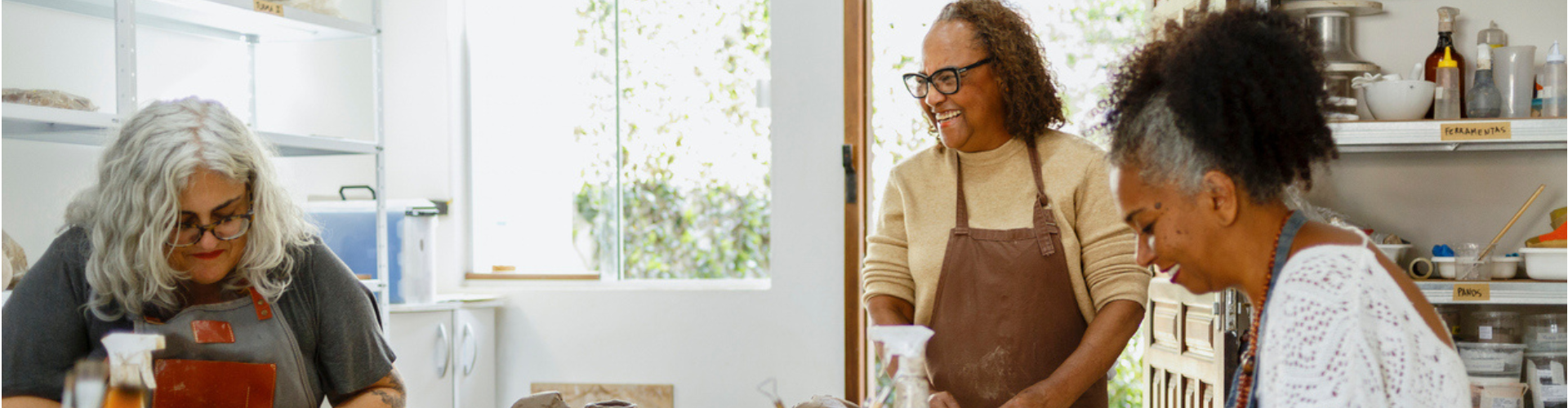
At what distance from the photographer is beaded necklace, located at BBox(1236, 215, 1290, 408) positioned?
41.0 inches

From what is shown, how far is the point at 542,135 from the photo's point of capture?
3871mm

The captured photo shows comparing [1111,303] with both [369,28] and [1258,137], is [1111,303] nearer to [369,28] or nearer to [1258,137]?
[1258,137]

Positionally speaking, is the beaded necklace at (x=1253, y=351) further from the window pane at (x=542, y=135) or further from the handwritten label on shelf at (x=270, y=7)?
the window pane at (x=542, y=135)

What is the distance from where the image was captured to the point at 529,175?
3895 mm

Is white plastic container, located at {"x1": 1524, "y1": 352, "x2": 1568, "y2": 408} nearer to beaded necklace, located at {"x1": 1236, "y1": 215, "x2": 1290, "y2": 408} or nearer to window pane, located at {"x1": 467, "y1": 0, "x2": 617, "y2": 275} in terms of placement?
beaded necklace, located at {"x1": 1236, "y1": 215, "x2": 1290, "y2": 408}

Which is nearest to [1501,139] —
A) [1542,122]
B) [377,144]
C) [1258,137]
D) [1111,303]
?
[1542,122]

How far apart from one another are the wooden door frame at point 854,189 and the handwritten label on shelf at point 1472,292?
62.8 inches

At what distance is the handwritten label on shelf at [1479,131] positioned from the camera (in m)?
2.60

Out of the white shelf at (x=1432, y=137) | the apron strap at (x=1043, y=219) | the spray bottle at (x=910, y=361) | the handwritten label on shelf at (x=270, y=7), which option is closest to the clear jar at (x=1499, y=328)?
the white shelf at (x=1432, y=137)

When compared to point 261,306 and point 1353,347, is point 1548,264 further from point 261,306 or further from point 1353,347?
point 261,306

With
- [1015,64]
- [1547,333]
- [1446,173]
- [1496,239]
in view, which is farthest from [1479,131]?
[1015,64]

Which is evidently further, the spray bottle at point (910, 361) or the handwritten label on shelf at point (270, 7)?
the handwritten label on shelf at point (270, 7)

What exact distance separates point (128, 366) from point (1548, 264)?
290 centimetres

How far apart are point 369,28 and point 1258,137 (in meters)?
2.31
